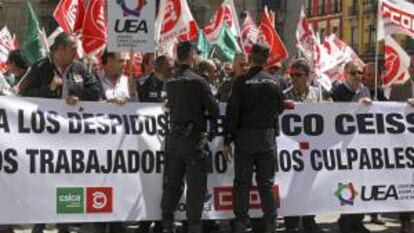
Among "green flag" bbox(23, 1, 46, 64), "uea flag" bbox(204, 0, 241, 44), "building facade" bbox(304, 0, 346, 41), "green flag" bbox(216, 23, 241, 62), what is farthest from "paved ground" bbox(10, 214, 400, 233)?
"building facade" bbox(304, 0, 346, 41)

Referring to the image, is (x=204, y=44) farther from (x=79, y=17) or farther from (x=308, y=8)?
(x=308, y=8)

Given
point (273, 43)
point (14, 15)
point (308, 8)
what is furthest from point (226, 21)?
point (308, 8)

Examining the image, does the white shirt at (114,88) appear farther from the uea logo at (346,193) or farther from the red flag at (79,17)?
the red flag at (79,17)

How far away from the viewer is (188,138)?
27.1ft

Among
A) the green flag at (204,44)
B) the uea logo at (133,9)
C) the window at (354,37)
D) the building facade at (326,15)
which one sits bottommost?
the green flag at (204,44)

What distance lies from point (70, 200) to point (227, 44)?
7841 millimetres

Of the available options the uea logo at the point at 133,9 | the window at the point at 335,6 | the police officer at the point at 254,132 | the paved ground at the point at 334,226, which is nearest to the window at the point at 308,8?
the window at the point at 335,6

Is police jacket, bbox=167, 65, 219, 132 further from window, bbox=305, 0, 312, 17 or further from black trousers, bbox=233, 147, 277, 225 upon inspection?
window, bbox=305, 0, 312, 17

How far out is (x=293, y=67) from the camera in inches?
379

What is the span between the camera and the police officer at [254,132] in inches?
332

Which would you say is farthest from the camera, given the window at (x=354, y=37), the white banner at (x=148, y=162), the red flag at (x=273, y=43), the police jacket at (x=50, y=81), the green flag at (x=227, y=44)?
the window at (x=354, y=37)

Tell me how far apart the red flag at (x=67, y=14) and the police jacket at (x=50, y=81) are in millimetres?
6061

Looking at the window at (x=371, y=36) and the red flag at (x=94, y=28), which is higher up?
the window at (x=371, y=36)

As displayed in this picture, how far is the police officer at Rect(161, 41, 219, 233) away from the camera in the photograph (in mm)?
8219
